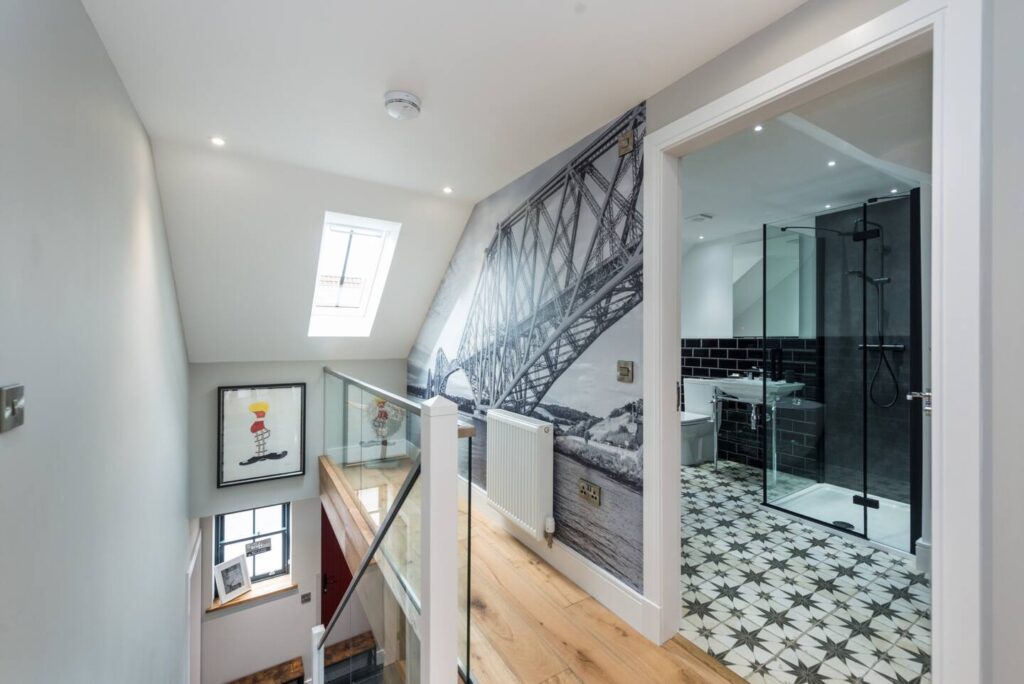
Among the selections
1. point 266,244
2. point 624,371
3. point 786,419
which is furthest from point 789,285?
point 266,244

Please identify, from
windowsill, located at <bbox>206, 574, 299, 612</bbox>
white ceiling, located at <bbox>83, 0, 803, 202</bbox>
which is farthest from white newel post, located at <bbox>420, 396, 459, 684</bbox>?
windowsill, located at <bbox>206, 574, 299, 612</bbox>

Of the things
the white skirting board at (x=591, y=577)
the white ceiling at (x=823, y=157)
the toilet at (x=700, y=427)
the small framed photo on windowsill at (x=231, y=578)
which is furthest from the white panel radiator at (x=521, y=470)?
the small framed photo on windowsill at (x=231, y=578)

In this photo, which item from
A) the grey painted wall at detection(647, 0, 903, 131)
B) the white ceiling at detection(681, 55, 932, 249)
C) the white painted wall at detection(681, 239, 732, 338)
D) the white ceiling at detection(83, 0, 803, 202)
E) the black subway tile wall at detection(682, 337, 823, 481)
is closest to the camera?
the grey painted wall at detection(647, 0, 903, 131)

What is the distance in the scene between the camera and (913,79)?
1.79 metres

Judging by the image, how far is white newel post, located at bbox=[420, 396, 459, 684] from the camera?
1.57 m

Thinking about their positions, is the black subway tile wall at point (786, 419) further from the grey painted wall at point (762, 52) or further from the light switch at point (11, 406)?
the light switch at point (11, 406)

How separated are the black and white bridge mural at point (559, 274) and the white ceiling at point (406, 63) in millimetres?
236

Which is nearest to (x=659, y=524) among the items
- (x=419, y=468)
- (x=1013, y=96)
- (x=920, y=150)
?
(x=419, y=468)

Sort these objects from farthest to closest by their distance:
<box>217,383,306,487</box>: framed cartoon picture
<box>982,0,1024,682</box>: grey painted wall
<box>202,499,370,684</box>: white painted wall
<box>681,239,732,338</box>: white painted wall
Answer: <box>202,499,370,684</box>: white painted wall < <box>681,239,732,338</box>: white painted wall < <box>217,383,306,487</box>: framed cartoon picture < <box>982,0,1024,682</box>: grey painted wall

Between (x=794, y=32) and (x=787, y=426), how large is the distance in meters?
3.07

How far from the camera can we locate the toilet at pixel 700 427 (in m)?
4.44

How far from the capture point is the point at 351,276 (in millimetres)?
4367

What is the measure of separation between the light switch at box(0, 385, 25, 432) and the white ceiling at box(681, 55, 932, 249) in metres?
2.70

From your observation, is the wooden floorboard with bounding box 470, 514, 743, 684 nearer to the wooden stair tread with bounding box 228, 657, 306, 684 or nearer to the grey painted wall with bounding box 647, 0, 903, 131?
the grey painted wall with bounding box 647, 0, 903, 131
